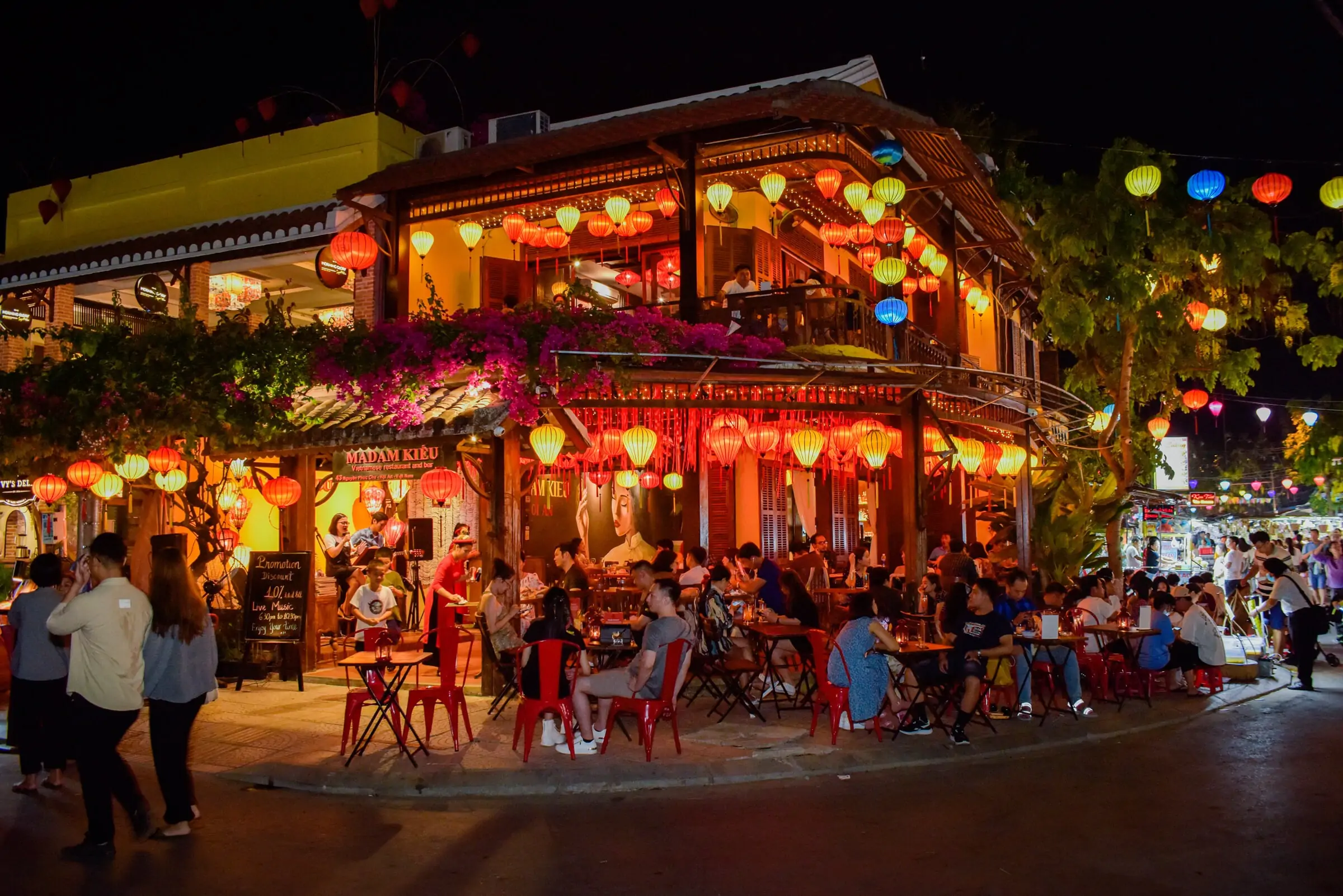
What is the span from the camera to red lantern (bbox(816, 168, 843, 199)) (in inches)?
543

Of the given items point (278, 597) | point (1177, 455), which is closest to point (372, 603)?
point (278, 597)

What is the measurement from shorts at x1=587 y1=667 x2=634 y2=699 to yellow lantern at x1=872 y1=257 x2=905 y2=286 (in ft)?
24.4

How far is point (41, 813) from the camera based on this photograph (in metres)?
7.21

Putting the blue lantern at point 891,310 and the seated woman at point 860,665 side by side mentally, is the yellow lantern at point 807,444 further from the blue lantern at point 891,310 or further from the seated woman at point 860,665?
the seated woman at point 860,665

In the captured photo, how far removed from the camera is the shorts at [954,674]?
378 inches

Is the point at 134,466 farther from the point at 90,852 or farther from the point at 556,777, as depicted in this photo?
the point at 556,777

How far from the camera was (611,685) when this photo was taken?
8.76 m

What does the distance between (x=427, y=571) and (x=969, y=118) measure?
45.9 feet

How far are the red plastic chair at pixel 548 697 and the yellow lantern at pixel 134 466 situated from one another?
7.05m

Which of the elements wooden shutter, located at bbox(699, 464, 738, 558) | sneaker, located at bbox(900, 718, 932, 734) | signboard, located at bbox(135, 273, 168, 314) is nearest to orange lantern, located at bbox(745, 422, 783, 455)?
wooden shutter, located at bbox(699, 464, 738, 558)

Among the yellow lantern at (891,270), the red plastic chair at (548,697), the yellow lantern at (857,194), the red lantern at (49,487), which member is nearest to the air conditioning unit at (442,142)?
the yellow lantern at (857,194)

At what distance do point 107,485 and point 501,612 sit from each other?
22.2ft

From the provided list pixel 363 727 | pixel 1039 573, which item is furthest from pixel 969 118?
pixel 363 727

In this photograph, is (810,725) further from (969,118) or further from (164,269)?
(969,118)
